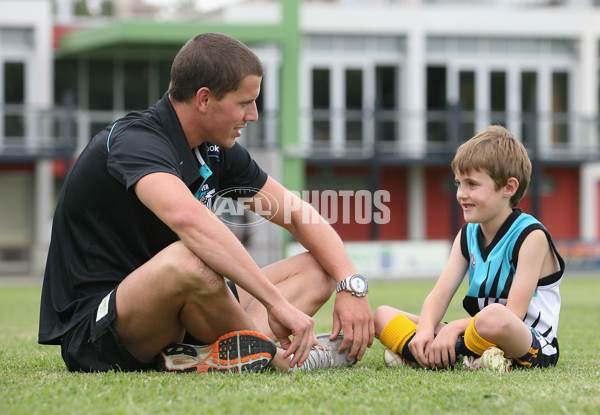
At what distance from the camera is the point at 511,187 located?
14.2 ft

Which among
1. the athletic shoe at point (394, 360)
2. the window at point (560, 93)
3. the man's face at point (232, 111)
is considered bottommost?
the athletic shoe at point (394, 360)

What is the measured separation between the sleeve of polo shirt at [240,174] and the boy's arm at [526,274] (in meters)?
1.36

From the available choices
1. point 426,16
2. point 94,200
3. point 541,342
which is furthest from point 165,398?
point 426,16

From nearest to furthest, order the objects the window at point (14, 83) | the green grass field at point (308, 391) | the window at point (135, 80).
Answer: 1. the green grass field at point (308, 391)
2. the window at point (14, 83)
3. the window at point (135, 80)

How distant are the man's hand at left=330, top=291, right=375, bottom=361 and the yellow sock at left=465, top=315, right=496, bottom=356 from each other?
429mm

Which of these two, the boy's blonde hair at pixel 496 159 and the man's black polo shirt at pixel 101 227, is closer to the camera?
the man's black polo shirt at pixel 101 227

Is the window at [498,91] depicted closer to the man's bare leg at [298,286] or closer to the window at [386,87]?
the window at [386,87]

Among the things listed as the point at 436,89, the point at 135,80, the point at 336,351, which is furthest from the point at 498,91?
the point at 336,351

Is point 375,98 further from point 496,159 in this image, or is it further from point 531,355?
point 531,355

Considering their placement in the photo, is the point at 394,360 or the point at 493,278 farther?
the point at 394,360

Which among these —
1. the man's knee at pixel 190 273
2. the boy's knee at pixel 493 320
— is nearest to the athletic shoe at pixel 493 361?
the boy's knee at pixel 493 320

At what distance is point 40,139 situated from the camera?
2455 cm

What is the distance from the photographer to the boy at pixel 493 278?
13.5 feet

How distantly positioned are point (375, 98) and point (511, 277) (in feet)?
77.9
